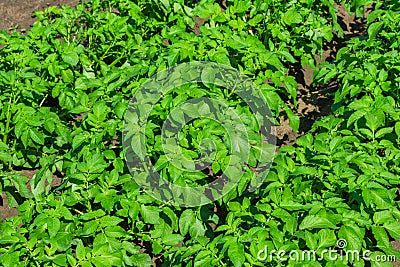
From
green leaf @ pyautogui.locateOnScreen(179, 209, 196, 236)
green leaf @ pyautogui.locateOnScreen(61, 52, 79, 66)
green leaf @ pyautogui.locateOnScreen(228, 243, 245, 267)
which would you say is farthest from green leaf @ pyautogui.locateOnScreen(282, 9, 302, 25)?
green leaf @ pyautogui.locateOnScreen(228, 243, 245, 267)

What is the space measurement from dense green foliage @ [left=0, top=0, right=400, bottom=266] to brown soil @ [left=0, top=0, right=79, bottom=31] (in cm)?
98

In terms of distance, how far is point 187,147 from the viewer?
2975mm

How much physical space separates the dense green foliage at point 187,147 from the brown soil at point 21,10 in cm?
98

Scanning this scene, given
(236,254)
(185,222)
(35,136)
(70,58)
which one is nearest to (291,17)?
(70,58)

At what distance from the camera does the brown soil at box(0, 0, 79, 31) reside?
5.30 m

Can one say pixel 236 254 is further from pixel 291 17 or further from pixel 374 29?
pixel 374 29

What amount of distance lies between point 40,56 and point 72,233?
143cm

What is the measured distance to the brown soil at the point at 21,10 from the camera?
5.30m

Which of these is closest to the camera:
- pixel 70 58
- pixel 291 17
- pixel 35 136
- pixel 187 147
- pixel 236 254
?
pixel 236 254

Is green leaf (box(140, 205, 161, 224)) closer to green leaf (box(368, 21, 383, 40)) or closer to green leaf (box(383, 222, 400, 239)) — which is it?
green leaf (box(383, 222, 400, 239))

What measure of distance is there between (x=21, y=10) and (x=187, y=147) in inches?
124

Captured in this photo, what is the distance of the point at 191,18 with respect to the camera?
422cm

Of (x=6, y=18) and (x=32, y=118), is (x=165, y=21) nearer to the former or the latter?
(x=32, y=118)

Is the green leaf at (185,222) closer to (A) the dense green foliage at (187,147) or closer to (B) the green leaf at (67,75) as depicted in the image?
(A) the dense green foliage at (187,147)
